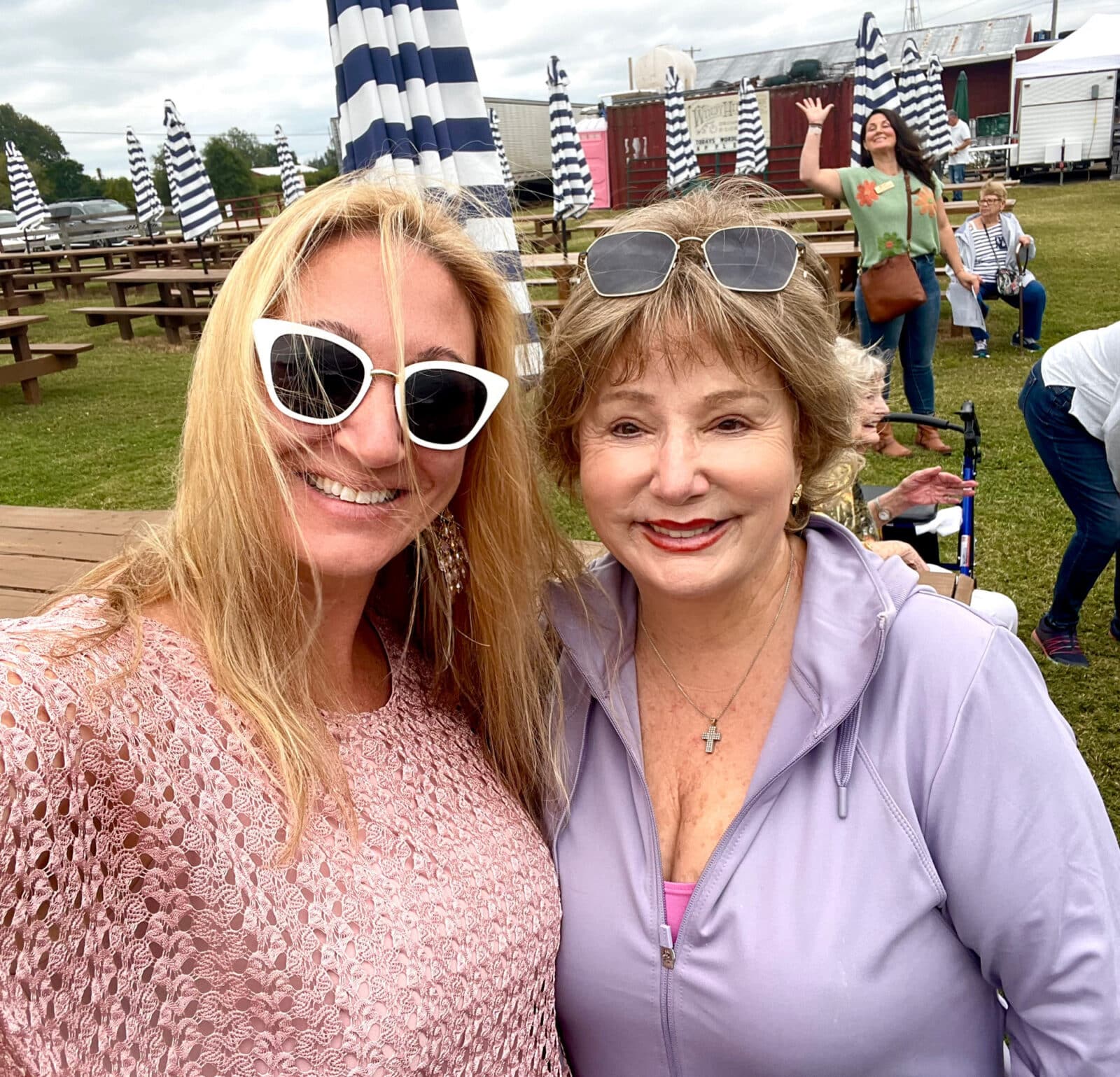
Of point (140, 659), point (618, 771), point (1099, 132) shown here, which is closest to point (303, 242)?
point (140, 659)

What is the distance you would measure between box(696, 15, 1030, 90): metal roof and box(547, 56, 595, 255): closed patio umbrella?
3335 cm

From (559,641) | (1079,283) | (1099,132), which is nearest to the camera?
(559,641)

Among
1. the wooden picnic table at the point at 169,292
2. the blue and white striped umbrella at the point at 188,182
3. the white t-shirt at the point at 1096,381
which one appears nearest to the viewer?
the white t-shirt at the point at 1096,381

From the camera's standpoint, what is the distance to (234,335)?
4.62 ft

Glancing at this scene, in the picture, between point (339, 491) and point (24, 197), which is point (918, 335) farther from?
point (24, 197)

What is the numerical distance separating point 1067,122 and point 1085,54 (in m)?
13.2

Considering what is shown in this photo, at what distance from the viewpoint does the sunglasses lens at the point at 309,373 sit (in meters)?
1.37

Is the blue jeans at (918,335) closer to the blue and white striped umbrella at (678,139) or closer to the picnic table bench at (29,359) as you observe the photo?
the picnic table bench at (29,359)

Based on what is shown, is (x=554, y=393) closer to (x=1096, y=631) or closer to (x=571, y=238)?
(x=1096, y=631)

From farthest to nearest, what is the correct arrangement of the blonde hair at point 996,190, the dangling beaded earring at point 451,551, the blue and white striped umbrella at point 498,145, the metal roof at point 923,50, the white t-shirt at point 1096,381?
the metal roof at point 923,50, the blonde hair at point 996,190, the white t-shirt at point 1096,381, the blue and white striped umbrella at point 498,145, the dangling beaded earring at point 451,551

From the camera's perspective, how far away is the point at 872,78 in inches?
408

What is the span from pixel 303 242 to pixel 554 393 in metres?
0.51

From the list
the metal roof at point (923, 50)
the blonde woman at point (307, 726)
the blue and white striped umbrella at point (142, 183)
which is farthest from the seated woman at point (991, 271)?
the metal roof at point (923, 50)

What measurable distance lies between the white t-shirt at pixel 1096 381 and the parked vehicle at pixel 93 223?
98.3 feet
